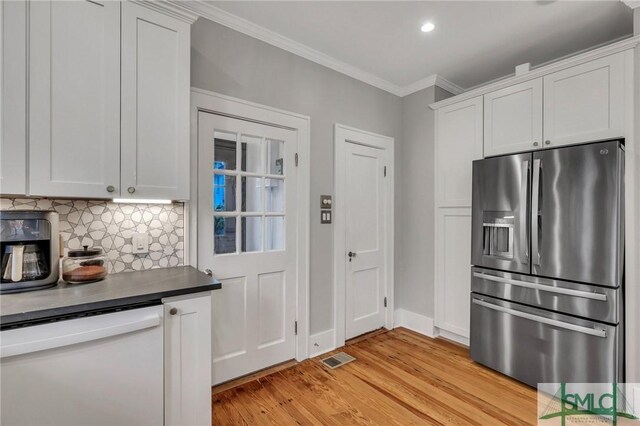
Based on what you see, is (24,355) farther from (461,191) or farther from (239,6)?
(461,191)

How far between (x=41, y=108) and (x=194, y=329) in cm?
130

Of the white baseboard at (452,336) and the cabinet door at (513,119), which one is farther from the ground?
the cabinet door at (513,119)

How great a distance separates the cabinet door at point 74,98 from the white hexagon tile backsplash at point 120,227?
298mm

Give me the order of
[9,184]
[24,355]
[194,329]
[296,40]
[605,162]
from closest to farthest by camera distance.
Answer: [24,355], [9,184], [194,329], [605,162], [296,40]

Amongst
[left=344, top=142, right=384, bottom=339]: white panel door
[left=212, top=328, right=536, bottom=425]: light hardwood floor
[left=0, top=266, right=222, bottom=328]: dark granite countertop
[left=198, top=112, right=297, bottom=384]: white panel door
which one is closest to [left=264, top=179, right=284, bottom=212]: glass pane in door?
[left=198, top=112, right=297, bottom=384]: white panel door

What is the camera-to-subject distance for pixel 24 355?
117 cm

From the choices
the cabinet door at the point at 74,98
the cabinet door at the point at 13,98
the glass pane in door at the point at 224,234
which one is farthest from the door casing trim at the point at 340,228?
the cabinet door at the point at 13,98

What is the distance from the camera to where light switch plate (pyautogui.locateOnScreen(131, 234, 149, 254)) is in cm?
189

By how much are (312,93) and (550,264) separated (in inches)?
91.0

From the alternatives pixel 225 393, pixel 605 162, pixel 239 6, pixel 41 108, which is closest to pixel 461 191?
pixel 605 162

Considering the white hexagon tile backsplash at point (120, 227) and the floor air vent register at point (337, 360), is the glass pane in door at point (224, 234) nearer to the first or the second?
the white hexagon tile backsplash at point (120, 227)

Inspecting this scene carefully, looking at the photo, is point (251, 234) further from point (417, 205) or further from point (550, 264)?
point (550, 264)

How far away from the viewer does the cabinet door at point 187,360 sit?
4.98ft

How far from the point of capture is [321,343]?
278 centimetres
